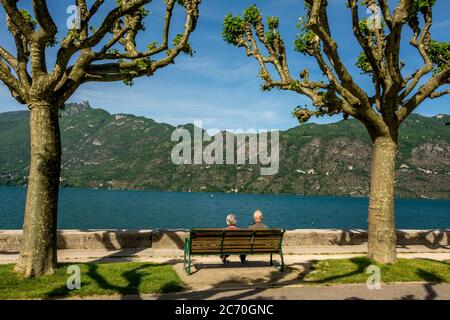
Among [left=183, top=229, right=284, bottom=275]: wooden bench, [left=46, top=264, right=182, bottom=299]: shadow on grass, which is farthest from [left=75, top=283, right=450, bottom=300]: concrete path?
[left=183, top=229, right=284, bottom=275]: wooden bench

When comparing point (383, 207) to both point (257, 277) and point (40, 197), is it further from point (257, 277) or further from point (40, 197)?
point (40, 197)

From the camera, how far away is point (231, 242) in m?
11.2

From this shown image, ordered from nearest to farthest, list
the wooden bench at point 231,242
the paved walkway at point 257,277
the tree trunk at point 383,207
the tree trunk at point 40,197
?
the paved walkway at point 257,277 < the tree trunk at point 40,197 < the wooden bench at point 231,242 < the tree trunk at point 383,207

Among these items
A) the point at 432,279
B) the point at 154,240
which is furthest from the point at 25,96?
the point at 432,279

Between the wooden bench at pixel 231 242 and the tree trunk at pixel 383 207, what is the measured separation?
10.0 feet

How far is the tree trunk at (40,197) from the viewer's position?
1023cm

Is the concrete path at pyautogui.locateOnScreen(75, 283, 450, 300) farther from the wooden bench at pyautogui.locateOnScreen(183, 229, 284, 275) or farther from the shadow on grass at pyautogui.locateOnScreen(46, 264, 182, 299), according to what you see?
the wooden bench at pyautogui.locateOnScreen(183, 229, 284, 275)

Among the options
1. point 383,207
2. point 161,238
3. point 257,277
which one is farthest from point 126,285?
point 383,207

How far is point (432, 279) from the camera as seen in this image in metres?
10.7

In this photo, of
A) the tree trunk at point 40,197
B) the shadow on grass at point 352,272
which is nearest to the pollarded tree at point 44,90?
the tree trunk at point 40,197

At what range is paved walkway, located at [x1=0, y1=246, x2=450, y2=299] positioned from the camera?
8867 millimetres

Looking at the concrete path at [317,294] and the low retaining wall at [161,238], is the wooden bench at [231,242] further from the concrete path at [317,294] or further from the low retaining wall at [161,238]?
the low retaining wall at [161,238]

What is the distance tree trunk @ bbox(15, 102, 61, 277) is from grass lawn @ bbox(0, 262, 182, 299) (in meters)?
0.50
